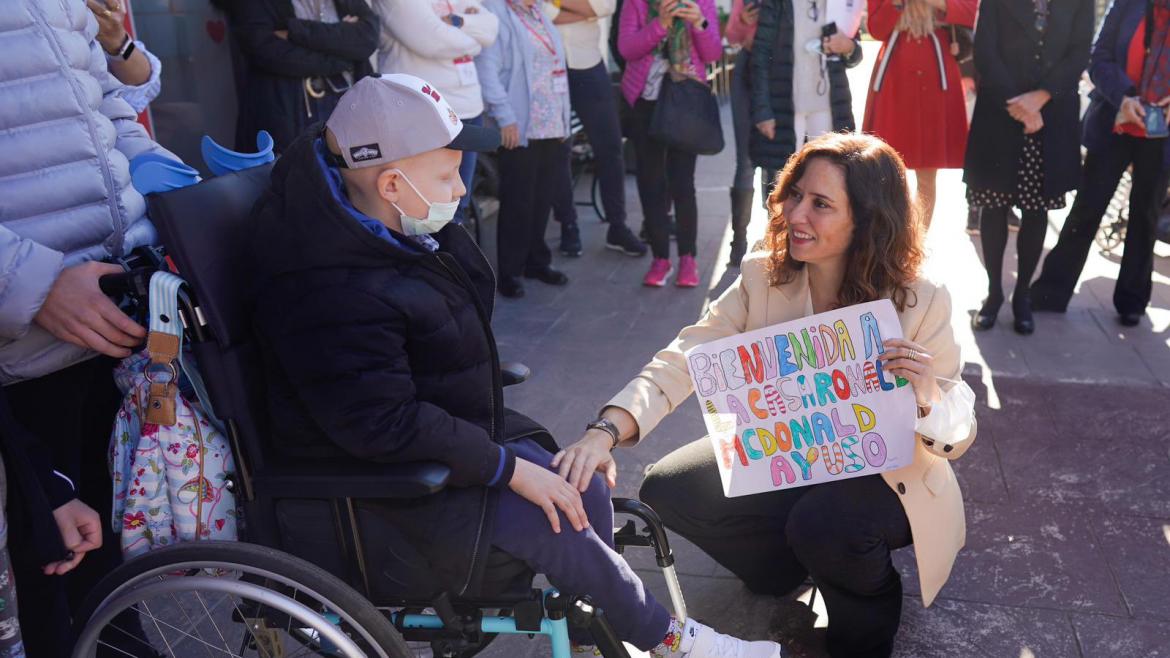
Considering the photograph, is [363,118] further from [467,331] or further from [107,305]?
[107,305]

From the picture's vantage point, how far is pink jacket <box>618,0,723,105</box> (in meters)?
5.68

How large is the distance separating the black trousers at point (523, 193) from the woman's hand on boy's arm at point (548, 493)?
367cm

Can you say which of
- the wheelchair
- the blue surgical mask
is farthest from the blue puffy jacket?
the blue surgical mask

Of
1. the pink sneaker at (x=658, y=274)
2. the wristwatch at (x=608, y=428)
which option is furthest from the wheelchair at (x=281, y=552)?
the pink sneaker at (x=658, y=274)

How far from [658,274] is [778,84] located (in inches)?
48.6

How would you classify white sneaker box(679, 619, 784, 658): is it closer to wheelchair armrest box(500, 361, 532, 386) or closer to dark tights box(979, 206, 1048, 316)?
wheelchair armrest box(500, 361, 532, 386)

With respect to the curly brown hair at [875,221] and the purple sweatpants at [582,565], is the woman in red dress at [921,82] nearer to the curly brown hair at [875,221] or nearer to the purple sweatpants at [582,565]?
the curly brown hair at [875,221]

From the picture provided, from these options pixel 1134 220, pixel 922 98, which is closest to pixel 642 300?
pixel 922 98

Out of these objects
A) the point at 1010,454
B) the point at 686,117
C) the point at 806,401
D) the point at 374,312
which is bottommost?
the point at 1010,454

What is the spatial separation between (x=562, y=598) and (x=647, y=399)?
28.6 inches

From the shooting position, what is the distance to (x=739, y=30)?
19.0ft

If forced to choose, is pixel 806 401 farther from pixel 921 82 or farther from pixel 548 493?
pixel 921 82

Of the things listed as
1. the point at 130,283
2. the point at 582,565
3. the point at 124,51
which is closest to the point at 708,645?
the point at 582,565

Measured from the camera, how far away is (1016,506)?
361cm
